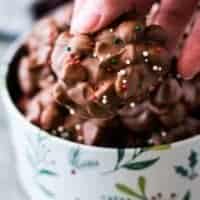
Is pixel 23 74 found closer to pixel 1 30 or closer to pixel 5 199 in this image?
pixel 5 199

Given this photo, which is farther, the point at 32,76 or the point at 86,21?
the point at 32,76

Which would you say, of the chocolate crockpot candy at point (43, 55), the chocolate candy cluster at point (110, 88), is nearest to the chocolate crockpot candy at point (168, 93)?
the chocolate candy cluster at point (110, 88)

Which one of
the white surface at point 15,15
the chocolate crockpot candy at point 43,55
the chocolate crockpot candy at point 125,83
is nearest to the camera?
the chocolate crockpot candy at point 125,83

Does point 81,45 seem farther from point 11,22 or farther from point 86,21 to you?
point 11,22

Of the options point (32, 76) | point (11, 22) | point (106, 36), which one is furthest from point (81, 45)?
point (11, 22)

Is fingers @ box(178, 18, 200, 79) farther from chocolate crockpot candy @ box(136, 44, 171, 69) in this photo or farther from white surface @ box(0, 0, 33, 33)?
white surface @ box(0, 0, 33, 33)

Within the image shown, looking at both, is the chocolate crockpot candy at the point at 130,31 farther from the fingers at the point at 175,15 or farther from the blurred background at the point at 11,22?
the blurred background at the point at 11,22
